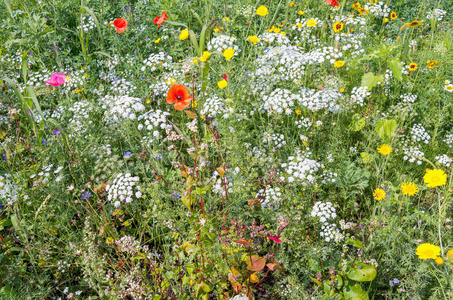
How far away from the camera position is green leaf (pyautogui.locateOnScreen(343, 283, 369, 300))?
204 cm

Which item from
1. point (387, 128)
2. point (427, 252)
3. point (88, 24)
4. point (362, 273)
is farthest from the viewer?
point (88, 24)

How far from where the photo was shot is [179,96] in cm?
224

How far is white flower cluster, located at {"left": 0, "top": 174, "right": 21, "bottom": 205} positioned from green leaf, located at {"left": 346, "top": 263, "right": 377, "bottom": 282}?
224 centimetres

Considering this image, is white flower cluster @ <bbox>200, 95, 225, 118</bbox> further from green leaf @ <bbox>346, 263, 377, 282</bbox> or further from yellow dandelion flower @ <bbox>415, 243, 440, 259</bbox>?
yellow dandelion flower @ <bbox>415, 243, 440, 259</bbox>

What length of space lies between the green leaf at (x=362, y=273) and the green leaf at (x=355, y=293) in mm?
80

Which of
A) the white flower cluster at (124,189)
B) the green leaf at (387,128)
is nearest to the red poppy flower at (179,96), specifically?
the white flower cluster at (124,189)

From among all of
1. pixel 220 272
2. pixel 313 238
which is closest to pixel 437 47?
pixel 313 238

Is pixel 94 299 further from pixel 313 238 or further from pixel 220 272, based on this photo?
pixel 313 238

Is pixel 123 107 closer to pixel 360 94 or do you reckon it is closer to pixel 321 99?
pixel 321 99

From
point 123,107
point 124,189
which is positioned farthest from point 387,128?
point 123,107

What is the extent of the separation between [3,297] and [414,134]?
11.2ft

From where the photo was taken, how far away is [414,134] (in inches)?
121

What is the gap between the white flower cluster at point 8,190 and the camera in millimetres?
2309

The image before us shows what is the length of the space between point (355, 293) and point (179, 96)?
5.43ft
